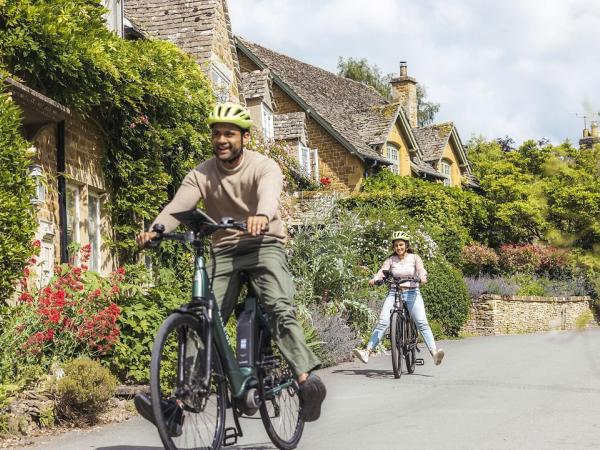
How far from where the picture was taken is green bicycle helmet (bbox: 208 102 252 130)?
5.03m

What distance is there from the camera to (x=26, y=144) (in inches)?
355

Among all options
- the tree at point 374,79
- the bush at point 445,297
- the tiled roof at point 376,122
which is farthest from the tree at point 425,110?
the bush at point 445,297

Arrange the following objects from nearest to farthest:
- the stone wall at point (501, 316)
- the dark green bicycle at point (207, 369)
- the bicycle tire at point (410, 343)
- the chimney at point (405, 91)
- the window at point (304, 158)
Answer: the dark green bicycle at point (207, 369), the bicycle tire at point (410, 343), the stone wall at point (501, 316), the window at point (304, 158), the chimney at point (405, 91)

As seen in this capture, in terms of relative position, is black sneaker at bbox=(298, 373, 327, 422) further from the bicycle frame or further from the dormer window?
the dormer window

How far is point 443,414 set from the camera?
7.48 metres

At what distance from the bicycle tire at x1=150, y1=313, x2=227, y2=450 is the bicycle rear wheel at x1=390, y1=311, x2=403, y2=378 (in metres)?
6.20

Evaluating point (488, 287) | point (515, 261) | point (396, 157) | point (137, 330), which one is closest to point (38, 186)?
point (137, 330)

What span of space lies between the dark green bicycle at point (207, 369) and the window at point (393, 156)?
29.7 meters

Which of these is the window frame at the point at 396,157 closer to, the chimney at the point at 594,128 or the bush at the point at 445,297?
the bush at the point at 445,297

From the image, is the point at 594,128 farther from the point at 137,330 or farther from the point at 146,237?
the point at 137,330

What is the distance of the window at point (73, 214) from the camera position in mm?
12438

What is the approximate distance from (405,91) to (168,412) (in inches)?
1516

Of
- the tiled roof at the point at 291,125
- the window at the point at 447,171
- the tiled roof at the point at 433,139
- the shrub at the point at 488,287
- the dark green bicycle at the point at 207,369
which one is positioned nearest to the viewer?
the dark green bicycle at the point at 207,369

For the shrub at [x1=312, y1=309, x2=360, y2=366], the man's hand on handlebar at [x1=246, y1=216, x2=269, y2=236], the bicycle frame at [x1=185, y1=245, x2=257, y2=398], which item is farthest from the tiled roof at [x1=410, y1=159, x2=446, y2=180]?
the man's hand on handlebar at [x1=246, y1=216, x2=269, y2=236]
